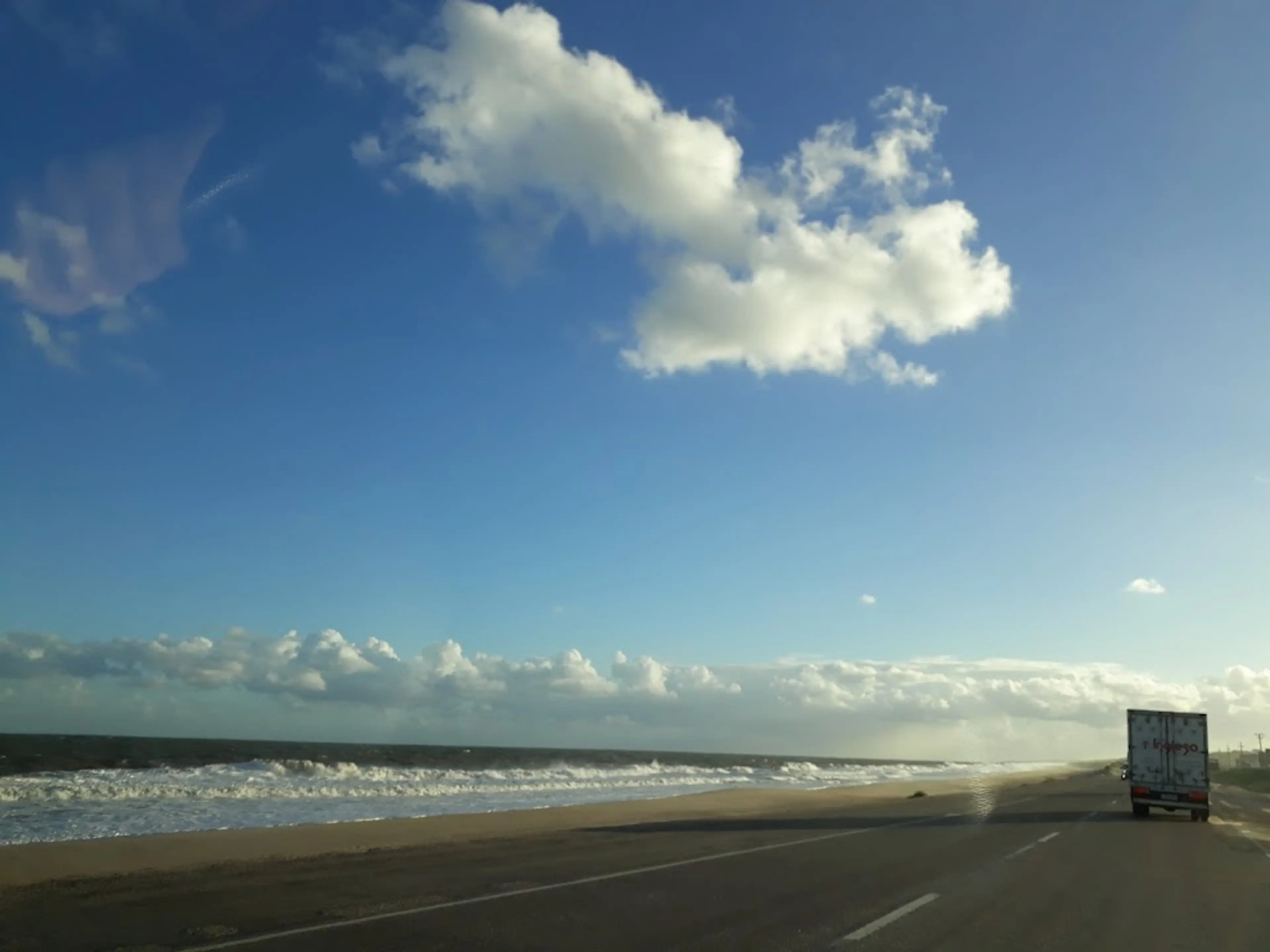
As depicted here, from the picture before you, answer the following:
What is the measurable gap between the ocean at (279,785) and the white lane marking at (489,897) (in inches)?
496

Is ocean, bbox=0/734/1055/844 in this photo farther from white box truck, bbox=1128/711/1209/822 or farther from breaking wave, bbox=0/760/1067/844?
→ white box truck, bbox=1128/711/1209/822

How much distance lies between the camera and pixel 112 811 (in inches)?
1150

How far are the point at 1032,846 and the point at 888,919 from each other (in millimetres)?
12645

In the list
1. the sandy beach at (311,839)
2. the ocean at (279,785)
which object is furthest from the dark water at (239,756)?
the sandy beach at (311,839)

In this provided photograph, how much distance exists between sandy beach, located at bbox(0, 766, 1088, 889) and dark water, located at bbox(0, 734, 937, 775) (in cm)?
3369

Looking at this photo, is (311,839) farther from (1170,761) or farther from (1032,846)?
(1170,761)

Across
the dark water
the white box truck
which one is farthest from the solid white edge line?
the dark water

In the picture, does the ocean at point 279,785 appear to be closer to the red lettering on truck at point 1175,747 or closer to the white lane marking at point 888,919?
the white lane marking at point 888,919

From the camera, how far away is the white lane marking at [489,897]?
32.9 feet

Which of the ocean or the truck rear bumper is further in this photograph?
the truck rear bumper

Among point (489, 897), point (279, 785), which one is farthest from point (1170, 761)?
point (279, 785)

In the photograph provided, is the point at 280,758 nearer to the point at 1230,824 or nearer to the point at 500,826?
the point at 500,826

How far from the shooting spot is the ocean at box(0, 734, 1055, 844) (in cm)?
2803

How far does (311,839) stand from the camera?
A: 21844 millimetres
